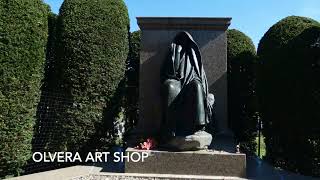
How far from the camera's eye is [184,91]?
621 cm

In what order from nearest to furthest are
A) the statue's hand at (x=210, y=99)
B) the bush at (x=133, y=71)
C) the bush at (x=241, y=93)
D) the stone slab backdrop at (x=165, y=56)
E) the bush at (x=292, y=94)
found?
the bush at (x=292, y=94), the statue's hand at (x=210, y=99), the stone slab backdrop at (x=165, y=56), the bush at (x=241, y=93), the bush at (x=133, y=71)

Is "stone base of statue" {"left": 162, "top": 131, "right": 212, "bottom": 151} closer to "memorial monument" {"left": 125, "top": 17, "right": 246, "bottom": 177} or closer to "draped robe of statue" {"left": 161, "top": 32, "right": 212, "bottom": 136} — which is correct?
"memorial monument" {"left": 125, "top": 17, "right": 246, "bottom": 177}

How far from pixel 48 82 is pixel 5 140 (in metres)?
1.66

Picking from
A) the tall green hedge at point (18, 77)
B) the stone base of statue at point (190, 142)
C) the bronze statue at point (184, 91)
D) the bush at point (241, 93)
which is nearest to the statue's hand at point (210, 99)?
the bronze statue at point (184, 91)

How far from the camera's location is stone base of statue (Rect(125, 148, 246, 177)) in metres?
5.61

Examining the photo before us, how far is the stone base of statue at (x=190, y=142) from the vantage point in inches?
229

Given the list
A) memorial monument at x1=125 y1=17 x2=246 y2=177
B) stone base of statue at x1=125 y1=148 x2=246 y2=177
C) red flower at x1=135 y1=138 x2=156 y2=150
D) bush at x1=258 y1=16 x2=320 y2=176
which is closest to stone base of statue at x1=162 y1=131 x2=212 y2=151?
memorial monument at x1=125 y1=17 x2=246 y2=177

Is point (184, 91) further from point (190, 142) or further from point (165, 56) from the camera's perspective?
point (165, 56)

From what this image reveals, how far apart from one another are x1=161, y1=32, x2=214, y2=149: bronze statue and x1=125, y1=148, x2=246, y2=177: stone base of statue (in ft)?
1.27

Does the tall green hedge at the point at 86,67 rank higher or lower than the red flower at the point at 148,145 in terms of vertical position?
higher

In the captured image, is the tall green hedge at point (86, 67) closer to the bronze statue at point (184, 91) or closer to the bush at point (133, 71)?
the bronze statue at point (184, 91)

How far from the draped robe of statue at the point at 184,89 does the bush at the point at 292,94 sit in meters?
1.34

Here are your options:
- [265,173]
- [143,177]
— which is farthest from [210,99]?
[143,177]

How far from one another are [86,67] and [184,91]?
1980 millimetres
